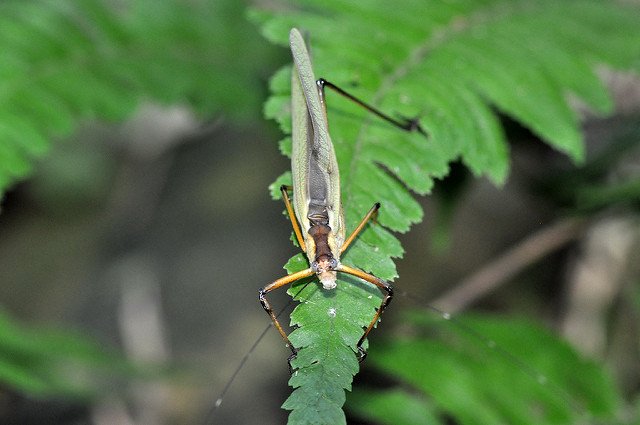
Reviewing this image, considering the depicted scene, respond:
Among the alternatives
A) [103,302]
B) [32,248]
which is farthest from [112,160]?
[103,302]

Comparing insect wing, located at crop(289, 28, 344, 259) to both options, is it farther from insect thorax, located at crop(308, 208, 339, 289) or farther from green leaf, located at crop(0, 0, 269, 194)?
green leaf, located at crop(0, 0, 269, 194)

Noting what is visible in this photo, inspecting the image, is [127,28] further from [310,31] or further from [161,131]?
[161,131]

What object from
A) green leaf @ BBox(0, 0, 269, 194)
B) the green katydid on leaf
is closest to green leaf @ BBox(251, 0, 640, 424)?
the green katydid on leaf

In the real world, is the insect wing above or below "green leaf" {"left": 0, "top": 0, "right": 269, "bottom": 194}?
below

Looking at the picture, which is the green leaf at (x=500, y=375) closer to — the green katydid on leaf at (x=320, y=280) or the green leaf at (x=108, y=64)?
the green katydid on leaf at (x=320, y=280)

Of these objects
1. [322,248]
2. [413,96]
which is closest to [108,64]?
[413,96]

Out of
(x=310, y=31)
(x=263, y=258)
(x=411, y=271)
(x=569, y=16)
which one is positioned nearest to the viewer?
(x=310, y=31)
